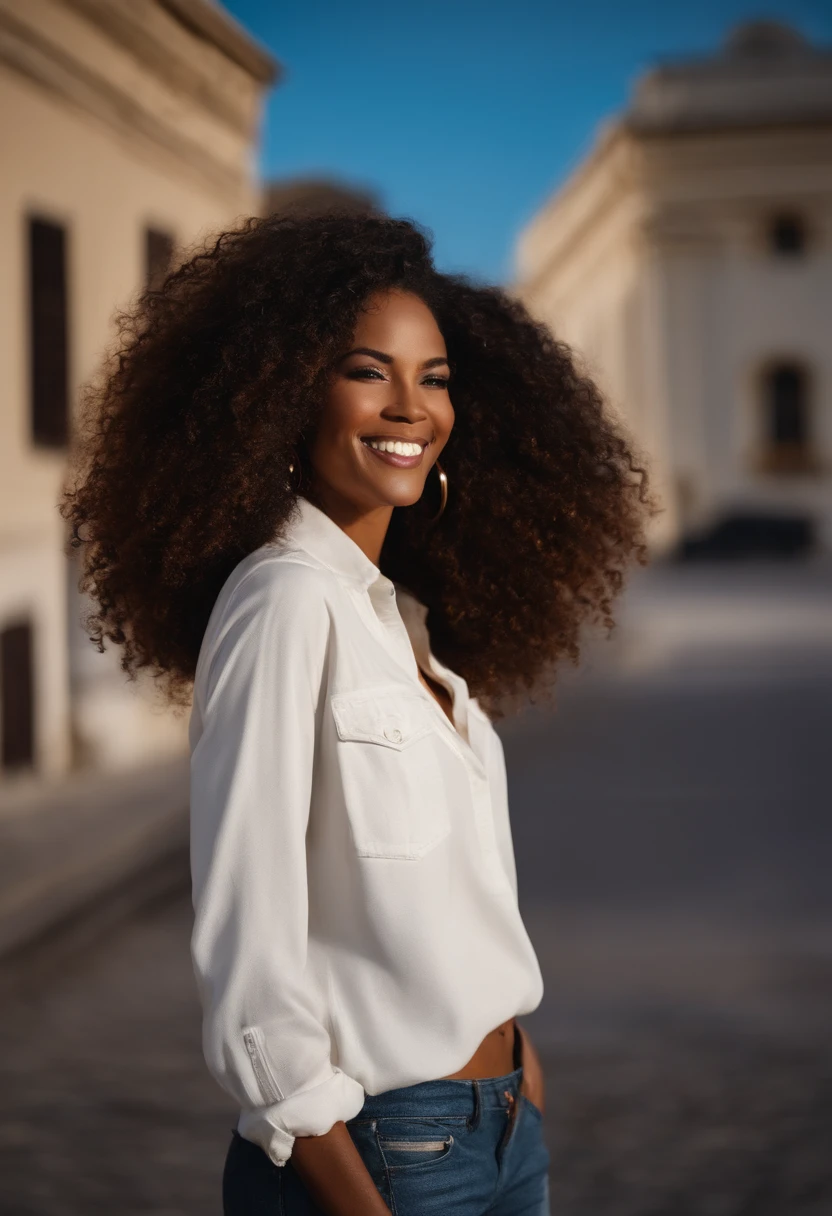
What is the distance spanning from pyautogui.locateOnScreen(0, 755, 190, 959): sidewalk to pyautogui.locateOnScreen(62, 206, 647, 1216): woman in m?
4.53

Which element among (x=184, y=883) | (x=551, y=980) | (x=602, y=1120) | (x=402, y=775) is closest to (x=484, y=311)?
(x=402, y=775)

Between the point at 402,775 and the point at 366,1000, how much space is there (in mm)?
252

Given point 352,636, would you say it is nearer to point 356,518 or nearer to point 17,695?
point 356,518

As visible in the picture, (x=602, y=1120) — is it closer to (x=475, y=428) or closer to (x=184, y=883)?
(x=475, y=428)

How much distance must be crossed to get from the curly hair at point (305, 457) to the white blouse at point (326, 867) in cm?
21

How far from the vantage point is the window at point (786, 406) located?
36375 millimetres

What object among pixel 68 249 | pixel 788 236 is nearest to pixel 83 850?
pixel 68 249

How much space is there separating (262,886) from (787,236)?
3588 centimetres

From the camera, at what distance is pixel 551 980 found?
653cm

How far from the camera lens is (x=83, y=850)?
873 cm

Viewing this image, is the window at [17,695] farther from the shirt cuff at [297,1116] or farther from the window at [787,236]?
the window at [787,236]

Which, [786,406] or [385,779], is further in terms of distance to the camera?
[786,406]

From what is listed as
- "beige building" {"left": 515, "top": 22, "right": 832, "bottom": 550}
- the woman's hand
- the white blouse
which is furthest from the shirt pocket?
"beige building" {"left": 515, "top": 22, "right": 832, "bottom": 550}

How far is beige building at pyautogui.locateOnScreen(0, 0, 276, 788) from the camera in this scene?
11.3m
